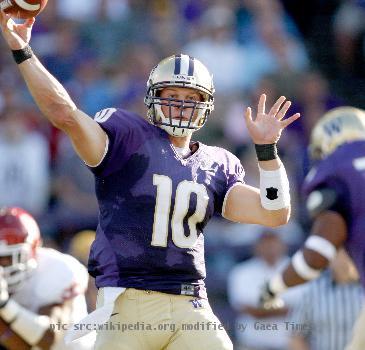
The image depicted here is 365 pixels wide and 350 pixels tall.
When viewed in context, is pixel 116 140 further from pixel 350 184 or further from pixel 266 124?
pixel 350 184

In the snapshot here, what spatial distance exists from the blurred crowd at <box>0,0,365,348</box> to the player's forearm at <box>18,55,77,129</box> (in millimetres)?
4319

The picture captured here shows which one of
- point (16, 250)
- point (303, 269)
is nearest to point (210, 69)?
point (303, 269)

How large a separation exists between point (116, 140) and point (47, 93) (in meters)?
0.39

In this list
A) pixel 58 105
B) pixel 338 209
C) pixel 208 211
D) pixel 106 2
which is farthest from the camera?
pixel 106 2

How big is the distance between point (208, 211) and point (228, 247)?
4.17 meters

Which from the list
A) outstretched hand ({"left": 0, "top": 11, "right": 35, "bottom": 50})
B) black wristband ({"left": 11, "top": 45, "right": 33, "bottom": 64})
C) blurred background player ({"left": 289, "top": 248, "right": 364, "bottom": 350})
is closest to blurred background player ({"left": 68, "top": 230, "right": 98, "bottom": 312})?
blurred background player ({"left": 289, "top": 248, "right": 364, "bottom": 350})

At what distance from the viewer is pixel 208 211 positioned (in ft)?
16.5

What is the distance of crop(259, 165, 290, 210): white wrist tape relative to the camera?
493 centimetres

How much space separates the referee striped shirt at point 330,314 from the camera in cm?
768

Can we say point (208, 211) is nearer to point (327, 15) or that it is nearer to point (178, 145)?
point (178, 145)

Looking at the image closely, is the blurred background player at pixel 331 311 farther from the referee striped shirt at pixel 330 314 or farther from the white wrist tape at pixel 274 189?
the white wrist tape at pixel 274 189

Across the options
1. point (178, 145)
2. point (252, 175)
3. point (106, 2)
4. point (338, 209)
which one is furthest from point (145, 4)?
point (178, 145)

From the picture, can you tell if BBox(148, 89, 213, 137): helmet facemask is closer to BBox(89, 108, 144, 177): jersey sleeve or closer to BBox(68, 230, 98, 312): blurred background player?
BBox(89, 108, 144, 177): jersey sleeve

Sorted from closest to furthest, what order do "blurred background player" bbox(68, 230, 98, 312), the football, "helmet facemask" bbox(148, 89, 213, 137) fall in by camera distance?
the football, "helmet facemask" bbox(148, 89, 213, 137), "blurred background player" bbox(68, 230, 98, 312)
